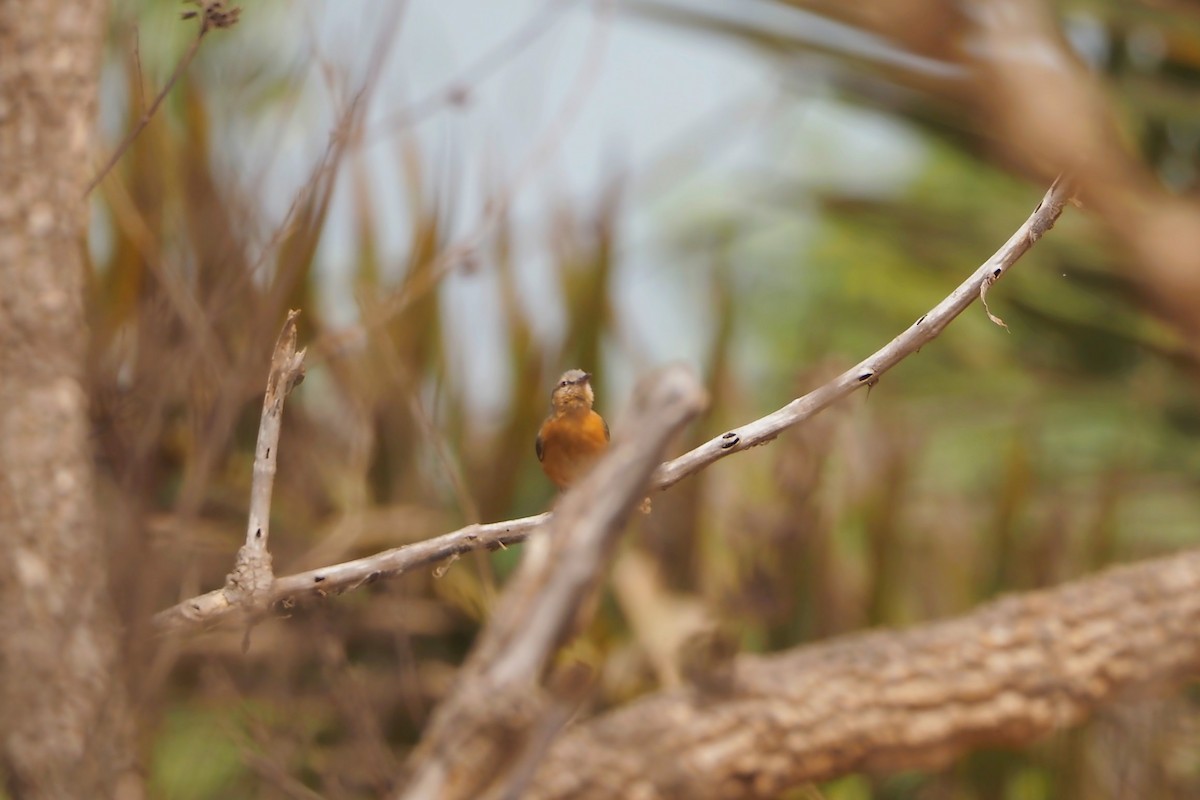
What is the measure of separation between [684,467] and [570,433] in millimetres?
724

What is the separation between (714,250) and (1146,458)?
147cm

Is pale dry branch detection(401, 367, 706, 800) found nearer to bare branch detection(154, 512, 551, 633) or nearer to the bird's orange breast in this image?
bare branch detection(154, 512, 551, 633)

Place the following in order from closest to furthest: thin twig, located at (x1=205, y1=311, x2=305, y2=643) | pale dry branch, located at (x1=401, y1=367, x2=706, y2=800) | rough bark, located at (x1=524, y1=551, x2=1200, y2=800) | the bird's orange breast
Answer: pale dry branch, located at (x1=401, y1=367, x2=706, y2=800), thin twig, located at (x1=205, y1=311, x2=305, y2=643), the bird's orange breast, rough bark, located at (x1=524, y1=551, x2=1200, y2=800)

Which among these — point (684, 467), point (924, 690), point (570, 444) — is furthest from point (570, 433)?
point (924, 690)

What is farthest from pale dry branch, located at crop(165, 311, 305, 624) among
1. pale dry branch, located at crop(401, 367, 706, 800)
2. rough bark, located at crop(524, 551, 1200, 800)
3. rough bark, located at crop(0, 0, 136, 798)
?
rough bark, located at crop(524, 551, 1200, 800)

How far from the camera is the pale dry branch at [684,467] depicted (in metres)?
1.19

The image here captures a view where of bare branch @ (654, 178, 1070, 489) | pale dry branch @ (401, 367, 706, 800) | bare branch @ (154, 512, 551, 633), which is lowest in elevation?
pale dry branch @ (401, 367, 706, 800)

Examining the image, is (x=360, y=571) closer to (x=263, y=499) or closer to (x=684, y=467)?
(x=263, y=499)

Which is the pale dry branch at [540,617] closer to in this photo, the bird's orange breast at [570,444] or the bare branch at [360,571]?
the bare branch at [360,571]

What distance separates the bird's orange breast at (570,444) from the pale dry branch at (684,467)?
65 cm

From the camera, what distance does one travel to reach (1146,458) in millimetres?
3750

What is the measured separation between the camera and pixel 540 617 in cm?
65

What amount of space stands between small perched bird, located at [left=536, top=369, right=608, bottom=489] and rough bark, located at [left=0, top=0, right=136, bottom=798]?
0.72 metres

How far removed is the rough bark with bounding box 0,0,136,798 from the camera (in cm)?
123
